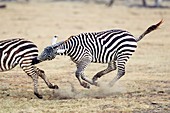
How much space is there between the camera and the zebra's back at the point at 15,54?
11.0m

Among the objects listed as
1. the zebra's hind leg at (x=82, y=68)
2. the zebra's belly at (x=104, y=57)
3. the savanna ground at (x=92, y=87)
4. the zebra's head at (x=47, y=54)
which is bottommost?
the savanna ground at (x=92, y=87)

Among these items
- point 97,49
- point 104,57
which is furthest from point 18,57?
point 104,57

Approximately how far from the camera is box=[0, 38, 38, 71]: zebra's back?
10961mm

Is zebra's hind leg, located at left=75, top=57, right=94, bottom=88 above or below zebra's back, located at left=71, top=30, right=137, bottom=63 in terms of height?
below

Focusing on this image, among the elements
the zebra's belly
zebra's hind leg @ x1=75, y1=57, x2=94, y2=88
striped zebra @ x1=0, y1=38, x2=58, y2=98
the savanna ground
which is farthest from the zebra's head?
the zebra's belly

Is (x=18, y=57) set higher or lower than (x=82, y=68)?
higher

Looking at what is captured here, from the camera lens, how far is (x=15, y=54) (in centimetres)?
1098

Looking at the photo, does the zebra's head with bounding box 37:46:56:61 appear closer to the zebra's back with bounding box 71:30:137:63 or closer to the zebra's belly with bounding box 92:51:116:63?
the zebra's back with bounding box 71:30:137:63

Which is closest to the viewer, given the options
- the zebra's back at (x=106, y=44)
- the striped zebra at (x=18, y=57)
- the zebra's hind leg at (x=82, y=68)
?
the striped zebra at (x=18, y=57)

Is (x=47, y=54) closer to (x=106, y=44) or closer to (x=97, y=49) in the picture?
(x=97, y=49)

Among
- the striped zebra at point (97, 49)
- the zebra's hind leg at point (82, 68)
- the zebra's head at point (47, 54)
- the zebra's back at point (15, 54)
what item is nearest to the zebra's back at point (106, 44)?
the striped zebra at point (97, 49)

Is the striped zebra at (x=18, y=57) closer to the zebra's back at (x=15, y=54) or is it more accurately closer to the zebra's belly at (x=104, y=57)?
the zebra's back at (x=15, y=54)

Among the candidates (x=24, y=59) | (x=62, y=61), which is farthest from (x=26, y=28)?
(x=24, y=59)

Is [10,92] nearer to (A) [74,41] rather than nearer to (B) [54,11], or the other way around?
(A) [74,41]
